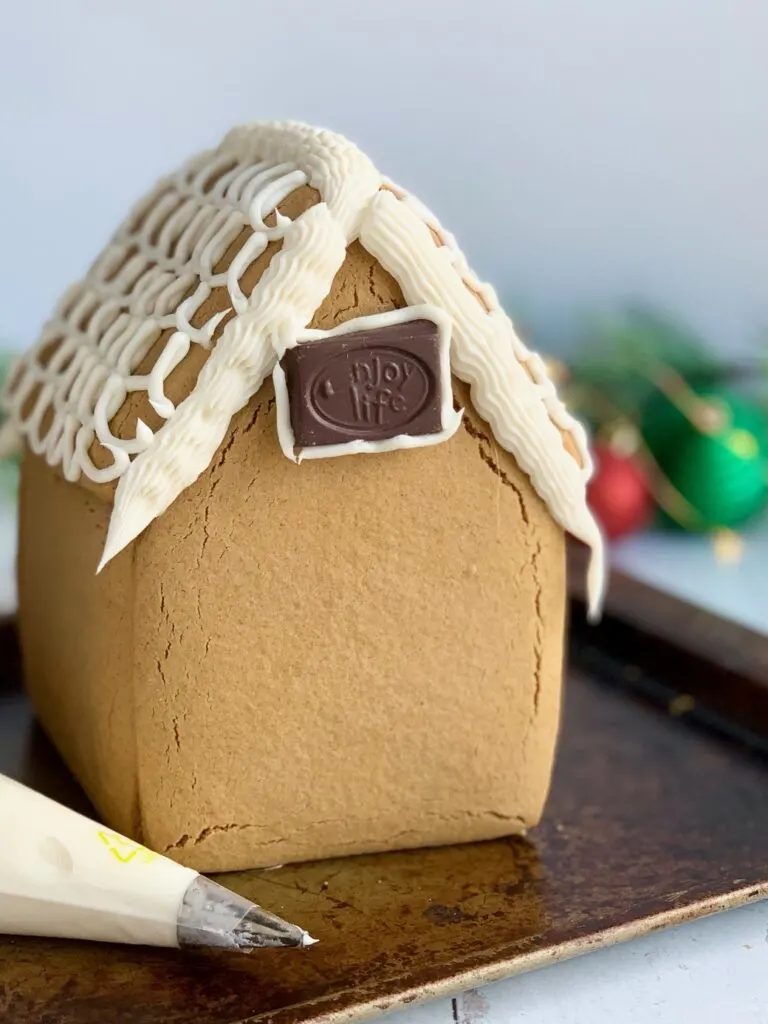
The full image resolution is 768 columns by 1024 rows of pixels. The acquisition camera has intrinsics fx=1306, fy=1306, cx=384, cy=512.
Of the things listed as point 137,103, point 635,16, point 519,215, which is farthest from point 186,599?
point 635,16

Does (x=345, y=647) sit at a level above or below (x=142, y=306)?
below

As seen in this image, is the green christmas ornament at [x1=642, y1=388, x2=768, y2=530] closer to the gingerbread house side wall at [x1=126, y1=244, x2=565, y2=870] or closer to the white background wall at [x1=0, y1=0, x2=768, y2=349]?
the white background wall at [x1=0, y1=0, x2=768, y2=349]

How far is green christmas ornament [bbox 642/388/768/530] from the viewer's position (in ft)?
5.12

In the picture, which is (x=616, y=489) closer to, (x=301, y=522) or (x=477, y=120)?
(x=477, y=120)

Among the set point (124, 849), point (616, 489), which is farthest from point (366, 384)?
point (616, 489)

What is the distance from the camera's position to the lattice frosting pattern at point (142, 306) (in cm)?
71

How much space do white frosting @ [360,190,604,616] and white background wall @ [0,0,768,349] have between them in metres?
0.89

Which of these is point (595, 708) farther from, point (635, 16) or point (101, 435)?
point (635, 16)

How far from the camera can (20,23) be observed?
143 cm

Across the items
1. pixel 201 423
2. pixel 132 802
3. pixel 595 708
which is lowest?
pixel 595 708

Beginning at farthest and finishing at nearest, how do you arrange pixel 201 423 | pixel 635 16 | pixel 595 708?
pixel 635 16, pixel 595 708, pixel 201 423

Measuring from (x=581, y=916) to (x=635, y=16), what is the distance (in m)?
1.29

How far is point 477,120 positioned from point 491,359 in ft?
3.30

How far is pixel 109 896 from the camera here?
685 millimetres
